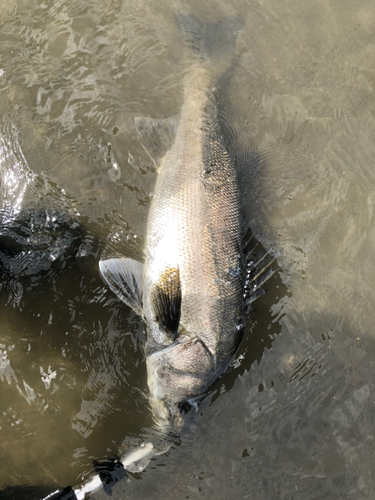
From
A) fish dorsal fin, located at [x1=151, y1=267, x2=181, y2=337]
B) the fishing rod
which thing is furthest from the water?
fish dorsal fin, located at [x1=151, y1=267, x2=181, y2=337]

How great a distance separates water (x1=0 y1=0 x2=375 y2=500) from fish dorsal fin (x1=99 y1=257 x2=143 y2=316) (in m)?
0.22

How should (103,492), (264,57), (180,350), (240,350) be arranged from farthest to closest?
(264,57) → (240,350) → (103,492) → (180,350)

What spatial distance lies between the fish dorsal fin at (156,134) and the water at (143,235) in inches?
8.4

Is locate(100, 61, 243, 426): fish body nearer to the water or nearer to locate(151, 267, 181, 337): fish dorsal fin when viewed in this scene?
locate(151, 267, 181, 337): fish dorsal fin

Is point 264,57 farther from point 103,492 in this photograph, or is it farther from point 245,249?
point 103,492

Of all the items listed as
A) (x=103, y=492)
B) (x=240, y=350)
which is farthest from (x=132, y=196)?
(x=103, y=492)

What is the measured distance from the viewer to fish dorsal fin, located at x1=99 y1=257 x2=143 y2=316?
3.84 m

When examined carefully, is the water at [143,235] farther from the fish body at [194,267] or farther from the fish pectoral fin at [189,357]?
the fish pectoral fin at [189,357]

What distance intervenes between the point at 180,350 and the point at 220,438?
1.13 metres

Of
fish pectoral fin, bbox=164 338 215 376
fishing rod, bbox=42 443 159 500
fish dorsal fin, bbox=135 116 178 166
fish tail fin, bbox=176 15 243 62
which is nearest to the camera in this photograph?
fish pectoral fin, bbox=164 338 215 376

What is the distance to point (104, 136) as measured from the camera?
4.35 metres

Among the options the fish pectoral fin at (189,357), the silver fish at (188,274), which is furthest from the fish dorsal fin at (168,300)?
the fish pectoral fin at (189,357)

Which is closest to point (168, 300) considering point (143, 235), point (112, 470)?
point (143, 235)

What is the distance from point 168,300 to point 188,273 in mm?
301
